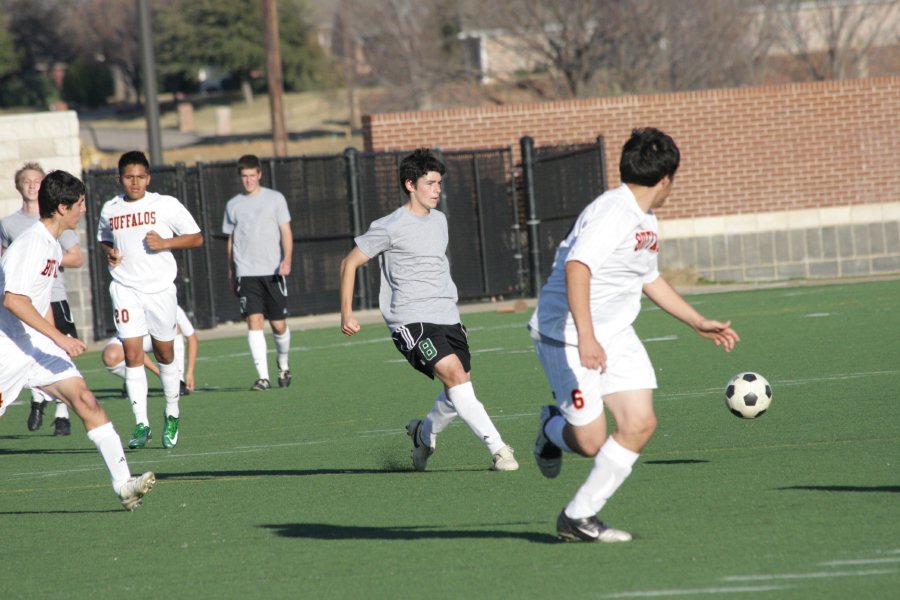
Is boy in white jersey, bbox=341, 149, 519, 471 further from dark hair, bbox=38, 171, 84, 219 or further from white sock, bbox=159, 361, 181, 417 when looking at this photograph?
white sock, bbox=159, 361, 181, 417

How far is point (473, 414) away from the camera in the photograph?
27.5 ft

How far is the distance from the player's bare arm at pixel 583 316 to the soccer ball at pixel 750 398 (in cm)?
286

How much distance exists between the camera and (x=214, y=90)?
315 ft

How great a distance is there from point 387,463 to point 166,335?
8.51 ft

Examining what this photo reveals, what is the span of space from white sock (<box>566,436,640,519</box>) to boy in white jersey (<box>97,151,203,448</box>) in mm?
5196

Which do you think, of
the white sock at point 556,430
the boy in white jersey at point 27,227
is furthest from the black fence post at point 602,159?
the white sock at point 556,430

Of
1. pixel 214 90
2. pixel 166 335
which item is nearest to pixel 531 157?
pixel 166 335

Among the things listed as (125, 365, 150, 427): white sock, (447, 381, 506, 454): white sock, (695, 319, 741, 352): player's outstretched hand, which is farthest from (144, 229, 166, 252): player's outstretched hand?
(695, 319, 741, 352): player's outstretched hand

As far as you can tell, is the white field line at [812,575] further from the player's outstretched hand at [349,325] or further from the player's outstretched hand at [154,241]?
the player's outstretched hand at [154,241]

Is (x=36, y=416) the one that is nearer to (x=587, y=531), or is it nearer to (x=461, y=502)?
(x=461, y=502)

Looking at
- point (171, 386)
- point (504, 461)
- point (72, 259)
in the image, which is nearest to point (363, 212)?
point (72, 259)

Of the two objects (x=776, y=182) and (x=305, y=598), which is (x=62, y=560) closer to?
(x=305, y=598)

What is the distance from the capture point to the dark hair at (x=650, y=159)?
241 inches

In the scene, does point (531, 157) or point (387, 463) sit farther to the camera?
point (531, 157)
